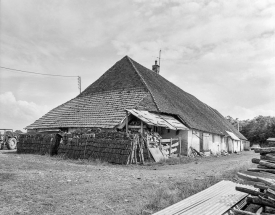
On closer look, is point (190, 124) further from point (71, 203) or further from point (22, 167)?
point (71, 203)

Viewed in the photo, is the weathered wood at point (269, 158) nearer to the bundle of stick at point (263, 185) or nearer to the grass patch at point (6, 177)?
the bundle of stick at point (263, 185)

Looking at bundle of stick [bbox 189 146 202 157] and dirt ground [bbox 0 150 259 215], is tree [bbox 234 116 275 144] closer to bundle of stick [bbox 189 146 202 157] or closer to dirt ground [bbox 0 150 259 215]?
bundle of stick [bbox 189 146 202 157]

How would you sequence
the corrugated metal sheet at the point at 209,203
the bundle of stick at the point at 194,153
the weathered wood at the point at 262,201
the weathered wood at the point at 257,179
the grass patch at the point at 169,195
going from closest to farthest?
the weathered wood at the point at 262,201 → the weathered wood at the point at 257,179 → the corrugated metal sheet at the point at 209,203 → the grass patch at the point at 169,195 → the bundle of stick at the point at 194,153

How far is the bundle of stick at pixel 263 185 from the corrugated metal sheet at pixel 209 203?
0.37 m

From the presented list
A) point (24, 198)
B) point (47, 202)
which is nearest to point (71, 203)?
point (47, 202)

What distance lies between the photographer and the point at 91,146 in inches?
536

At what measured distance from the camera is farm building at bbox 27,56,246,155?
1559 centimetres

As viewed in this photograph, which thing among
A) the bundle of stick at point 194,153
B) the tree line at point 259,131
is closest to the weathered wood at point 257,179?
the bundle of stick at point 194,153

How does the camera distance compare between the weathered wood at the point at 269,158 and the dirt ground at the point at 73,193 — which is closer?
the weathered wood at the point at 269,158

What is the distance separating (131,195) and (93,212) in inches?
58.6

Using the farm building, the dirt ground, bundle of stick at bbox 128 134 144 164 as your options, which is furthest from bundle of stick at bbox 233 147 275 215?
the farm building

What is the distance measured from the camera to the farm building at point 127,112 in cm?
1559

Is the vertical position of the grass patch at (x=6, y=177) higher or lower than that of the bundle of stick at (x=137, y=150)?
lower

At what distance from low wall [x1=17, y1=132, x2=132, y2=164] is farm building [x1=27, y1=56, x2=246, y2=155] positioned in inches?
69.1
